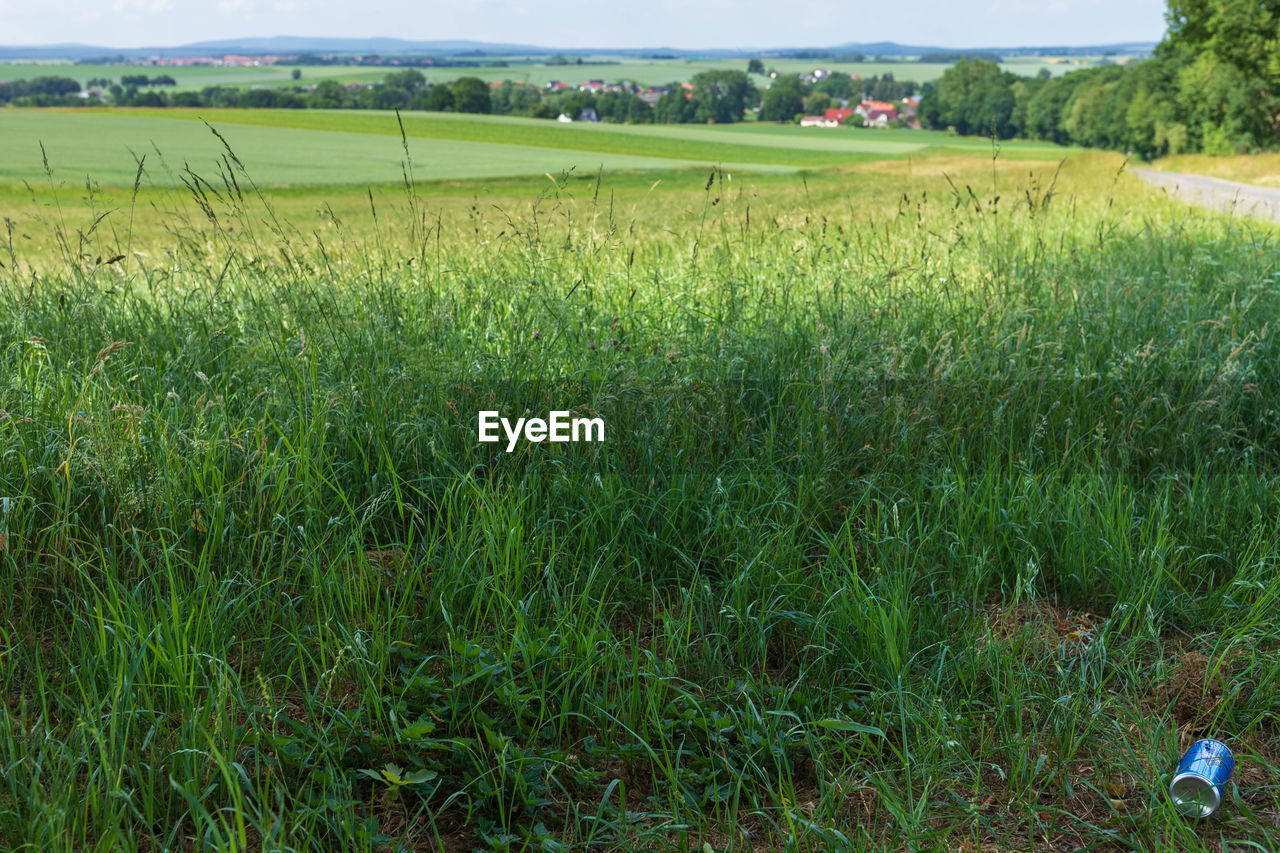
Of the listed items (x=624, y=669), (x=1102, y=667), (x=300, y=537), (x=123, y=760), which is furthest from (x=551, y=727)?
(x=1102, y=667)

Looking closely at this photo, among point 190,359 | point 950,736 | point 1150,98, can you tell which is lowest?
point 950,736

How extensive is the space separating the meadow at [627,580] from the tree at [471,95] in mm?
60344

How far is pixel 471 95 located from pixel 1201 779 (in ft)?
211

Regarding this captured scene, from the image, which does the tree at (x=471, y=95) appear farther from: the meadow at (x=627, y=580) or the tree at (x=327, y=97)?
the meadow at (x=627, y=580)

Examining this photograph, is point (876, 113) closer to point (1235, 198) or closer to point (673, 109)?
point (673, 109)

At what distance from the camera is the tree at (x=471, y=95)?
198 ft

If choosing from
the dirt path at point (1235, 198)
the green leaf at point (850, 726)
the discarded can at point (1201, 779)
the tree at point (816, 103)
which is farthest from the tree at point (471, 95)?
the discarded can at point (1201, 779)

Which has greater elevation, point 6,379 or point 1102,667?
point 6,379

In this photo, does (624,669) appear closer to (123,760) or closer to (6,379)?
(123,760)

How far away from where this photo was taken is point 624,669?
238 centimetres

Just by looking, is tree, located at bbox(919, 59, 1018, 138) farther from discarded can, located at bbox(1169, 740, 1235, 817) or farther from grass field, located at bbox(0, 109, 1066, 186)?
discarded can, located at bbox(1169, 740, 1235, 817)

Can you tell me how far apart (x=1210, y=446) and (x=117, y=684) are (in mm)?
4154

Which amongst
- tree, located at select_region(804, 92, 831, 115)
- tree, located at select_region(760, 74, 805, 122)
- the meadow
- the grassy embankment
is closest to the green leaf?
the meadow

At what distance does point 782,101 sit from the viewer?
76.5 metres
